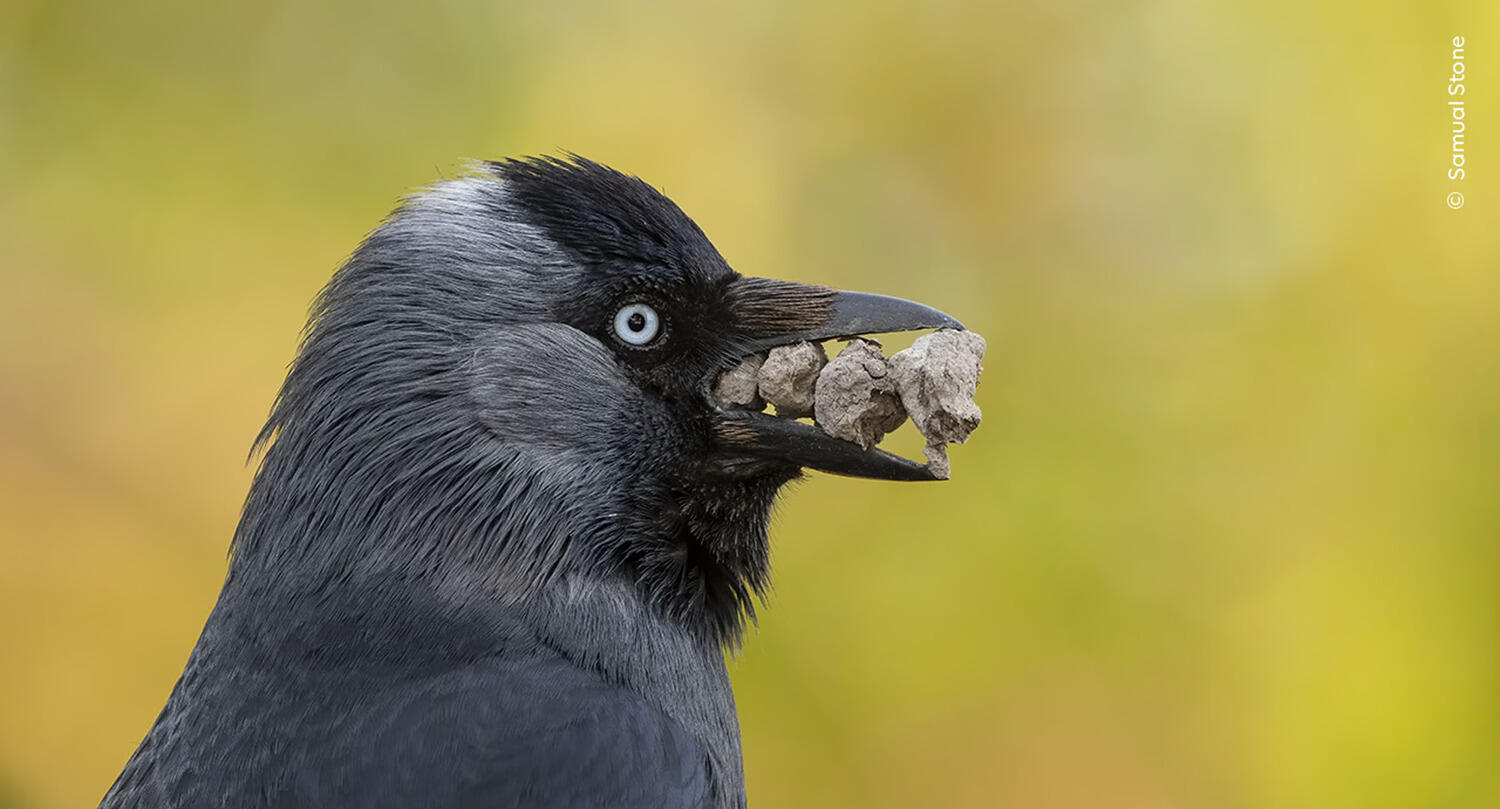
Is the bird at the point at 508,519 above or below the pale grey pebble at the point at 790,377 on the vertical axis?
below

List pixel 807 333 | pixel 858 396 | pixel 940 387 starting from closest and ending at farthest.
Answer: pixel 940 387, pixel 858 396, pixel 807 333

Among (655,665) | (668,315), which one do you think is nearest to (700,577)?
(655,665)

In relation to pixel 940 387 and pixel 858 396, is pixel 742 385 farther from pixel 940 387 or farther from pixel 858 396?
pixel 940 387

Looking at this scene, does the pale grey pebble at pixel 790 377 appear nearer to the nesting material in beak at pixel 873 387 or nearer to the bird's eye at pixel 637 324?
the nesting material in beak at pixel 873 387

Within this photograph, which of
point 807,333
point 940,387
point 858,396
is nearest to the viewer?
point 940,387

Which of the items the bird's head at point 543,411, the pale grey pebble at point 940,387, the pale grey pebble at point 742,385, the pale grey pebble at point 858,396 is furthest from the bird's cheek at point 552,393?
the pale grey pebble at point 940,387

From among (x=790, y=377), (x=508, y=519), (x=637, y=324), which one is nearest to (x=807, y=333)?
(x=790, y=377)

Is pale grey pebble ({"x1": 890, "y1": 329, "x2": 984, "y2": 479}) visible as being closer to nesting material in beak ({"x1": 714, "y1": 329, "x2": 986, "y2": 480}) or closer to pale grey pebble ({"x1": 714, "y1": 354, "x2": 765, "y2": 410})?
nesting material in beak ({"x1": 714, "y1": 329, "x2": 986, "y2": 480})
